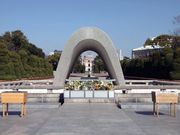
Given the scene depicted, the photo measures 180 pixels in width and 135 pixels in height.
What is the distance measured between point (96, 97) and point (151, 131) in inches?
291

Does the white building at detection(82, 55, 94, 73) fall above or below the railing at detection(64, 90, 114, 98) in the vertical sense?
above

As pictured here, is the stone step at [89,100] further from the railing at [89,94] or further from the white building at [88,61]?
the white building at [88,61]

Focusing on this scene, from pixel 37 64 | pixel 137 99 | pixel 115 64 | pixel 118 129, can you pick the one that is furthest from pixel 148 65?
pixel 118 129

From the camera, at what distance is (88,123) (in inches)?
386

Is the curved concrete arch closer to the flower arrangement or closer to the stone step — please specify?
the flower arrangement

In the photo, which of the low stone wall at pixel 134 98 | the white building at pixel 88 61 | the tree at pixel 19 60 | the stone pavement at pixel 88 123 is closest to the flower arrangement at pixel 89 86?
the low stone wall at pixel 134 98

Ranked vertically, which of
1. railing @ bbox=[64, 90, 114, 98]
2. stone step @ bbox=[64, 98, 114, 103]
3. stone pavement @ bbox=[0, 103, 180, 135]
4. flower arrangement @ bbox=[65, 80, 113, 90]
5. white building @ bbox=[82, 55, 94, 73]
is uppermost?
white building @ bbox=[82, 55, 94, 73]

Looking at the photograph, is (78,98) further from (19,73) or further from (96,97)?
Answer: (19,73)

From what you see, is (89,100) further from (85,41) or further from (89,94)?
(85,41)

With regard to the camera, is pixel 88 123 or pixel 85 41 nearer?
pixel 88 123

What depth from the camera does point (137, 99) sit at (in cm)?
1588

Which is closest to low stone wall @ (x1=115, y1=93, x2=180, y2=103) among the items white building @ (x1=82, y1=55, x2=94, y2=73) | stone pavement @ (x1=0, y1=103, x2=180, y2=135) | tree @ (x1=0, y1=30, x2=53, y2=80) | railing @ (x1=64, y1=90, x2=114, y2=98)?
railing @ (x1=64, y1=90, x2=114, y2=98)

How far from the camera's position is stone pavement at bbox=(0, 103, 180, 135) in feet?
27.9

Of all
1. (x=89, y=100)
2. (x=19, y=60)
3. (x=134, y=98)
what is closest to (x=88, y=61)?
(x=19, y=60)
